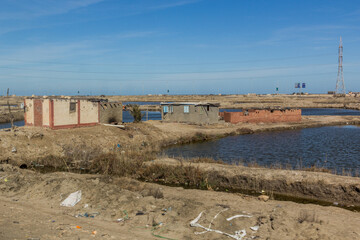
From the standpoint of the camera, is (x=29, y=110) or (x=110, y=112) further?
(x=110, y=112)

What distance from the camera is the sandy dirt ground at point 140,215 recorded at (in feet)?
26.2

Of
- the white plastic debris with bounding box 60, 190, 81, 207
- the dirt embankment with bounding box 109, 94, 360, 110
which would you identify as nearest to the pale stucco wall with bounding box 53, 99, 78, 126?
the white plastic debris with bounding box 60, 190, 81, 207

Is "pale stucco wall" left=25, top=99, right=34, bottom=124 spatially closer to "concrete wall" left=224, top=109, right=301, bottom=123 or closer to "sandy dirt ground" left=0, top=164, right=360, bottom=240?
"sandy dirt ground" left=0, top=164, right=360, bottom=240

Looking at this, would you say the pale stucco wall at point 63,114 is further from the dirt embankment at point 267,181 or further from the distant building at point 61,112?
the dirt embankment at point 267,181

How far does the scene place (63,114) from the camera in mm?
23656

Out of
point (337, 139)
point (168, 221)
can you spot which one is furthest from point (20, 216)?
point (337, 139)

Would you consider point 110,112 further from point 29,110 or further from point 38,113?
point 29,110

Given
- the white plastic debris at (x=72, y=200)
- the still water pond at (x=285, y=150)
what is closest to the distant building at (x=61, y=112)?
the still water pond at (x=285, y=150)

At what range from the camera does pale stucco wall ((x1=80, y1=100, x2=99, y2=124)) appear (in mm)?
25406

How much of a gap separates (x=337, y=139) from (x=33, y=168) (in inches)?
1046

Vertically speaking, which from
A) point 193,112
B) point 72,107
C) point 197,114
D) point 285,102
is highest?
point 285,102

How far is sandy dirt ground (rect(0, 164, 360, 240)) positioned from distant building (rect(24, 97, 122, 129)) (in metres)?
11.2

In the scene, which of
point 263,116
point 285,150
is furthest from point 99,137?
point 263,116

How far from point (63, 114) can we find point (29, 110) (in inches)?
114
